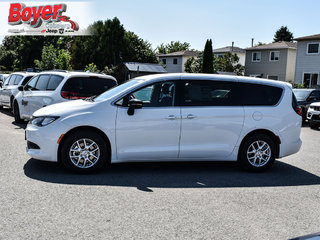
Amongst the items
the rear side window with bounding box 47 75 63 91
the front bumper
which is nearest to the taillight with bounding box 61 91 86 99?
the rear side window with bounding box 47 75 63 91

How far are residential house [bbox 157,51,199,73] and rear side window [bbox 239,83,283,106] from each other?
2160 inches

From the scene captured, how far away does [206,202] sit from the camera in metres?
4.96

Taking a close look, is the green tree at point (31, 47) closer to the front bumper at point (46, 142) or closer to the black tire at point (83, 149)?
the front bumper at point (46, 142)

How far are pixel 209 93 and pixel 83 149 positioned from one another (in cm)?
245

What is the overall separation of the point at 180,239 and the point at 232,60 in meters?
46.7

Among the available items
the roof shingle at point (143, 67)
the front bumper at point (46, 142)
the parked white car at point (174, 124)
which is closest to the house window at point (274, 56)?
the roof shingle at point (143, 67)

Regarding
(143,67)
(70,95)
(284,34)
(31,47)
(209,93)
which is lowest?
(70,95)

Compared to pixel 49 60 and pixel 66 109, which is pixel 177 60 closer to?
pixel 49 60

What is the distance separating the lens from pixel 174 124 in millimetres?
6355

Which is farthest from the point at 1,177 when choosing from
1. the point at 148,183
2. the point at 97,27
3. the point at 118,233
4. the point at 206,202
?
the point at 97,27

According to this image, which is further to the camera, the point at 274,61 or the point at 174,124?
the point at 274,61

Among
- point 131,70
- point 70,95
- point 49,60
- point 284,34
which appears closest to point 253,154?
point 70,95

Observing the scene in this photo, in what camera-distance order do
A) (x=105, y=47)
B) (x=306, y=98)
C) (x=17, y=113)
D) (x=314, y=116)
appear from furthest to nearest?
(x=105, y=47) < (x=306, y=98) < (x=314, y=116) < (x=17, y=113)

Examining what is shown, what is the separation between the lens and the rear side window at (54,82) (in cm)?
1011
